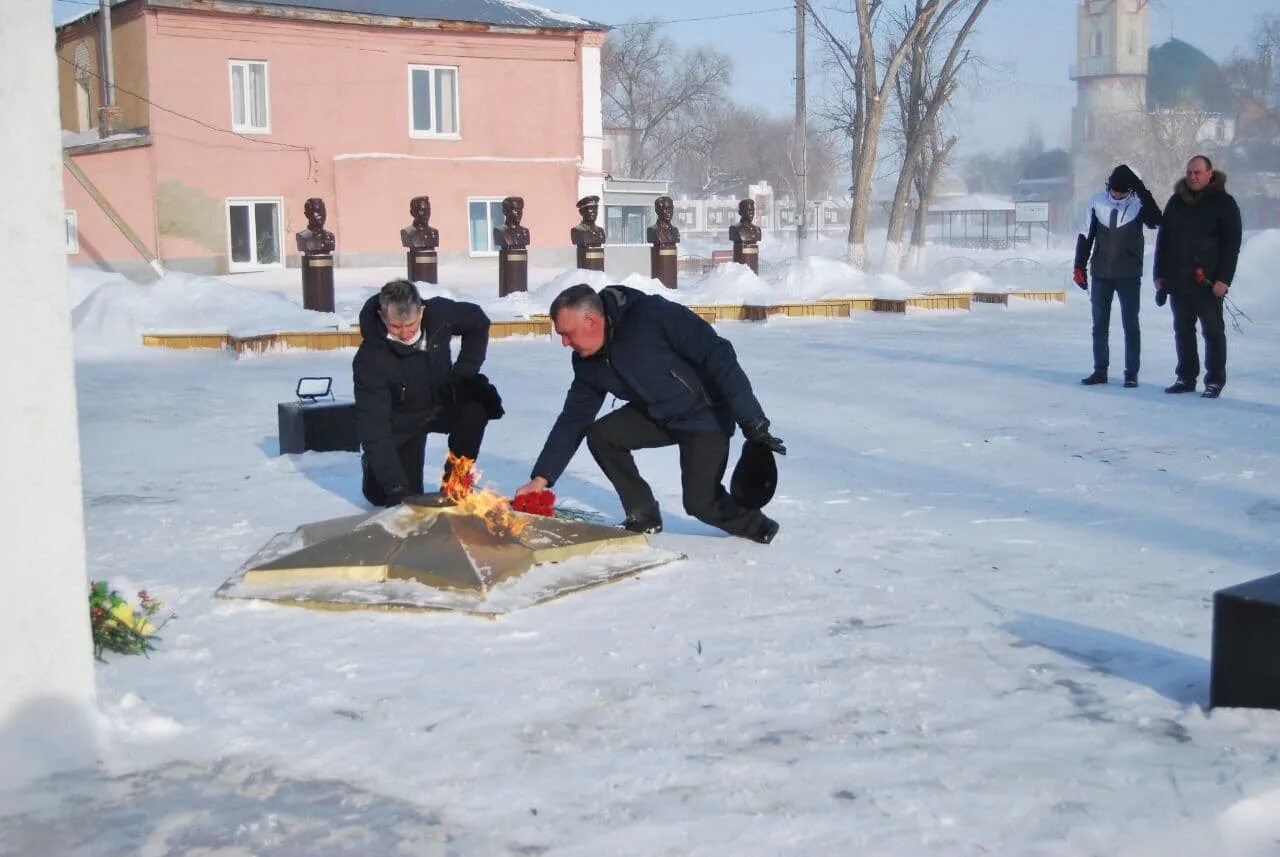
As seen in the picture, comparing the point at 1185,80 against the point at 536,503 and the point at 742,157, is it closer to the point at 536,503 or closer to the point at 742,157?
the point at 742,157

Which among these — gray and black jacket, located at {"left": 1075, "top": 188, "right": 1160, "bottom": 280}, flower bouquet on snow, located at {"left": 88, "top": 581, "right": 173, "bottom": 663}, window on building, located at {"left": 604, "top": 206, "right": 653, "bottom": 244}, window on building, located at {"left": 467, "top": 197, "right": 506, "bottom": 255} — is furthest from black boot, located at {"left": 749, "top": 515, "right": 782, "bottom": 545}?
window on building, located at {"left": 604, "top": 206, "right": 653, "bottom": 244}

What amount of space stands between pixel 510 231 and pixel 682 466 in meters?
14.6

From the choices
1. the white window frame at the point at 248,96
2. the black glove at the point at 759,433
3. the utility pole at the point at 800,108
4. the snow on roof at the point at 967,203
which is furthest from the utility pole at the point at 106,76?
the snow on roof at the point at 967,203

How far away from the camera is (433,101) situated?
100 ft

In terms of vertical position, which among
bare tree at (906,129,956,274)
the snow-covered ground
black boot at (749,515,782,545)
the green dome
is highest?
the green dome

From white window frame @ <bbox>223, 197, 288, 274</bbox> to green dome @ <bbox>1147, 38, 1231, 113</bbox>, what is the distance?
6404 centimetres

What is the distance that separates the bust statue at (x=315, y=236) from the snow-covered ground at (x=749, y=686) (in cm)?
1010

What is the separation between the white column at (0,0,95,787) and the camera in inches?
132

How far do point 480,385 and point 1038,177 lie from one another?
9502 centimetres

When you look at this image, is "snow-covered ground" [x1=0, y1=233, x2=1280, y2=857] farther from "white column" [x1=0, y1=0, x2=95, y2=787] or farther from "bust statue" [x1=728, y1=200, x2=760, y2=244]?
"bust statue" [x1=728, y1=200, x2=760, y2=244]

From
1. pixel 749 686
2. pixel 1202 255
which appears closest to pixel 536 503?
pixel 749 686

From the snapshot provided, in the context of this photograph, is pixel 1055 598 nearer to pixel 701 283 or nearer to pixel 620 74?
pixel 701 283

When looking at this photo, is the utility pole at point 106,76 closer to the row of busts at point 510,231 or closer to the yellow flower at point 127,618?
the row of busts at point 510,231

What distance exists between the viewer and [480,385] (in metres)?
6.84
